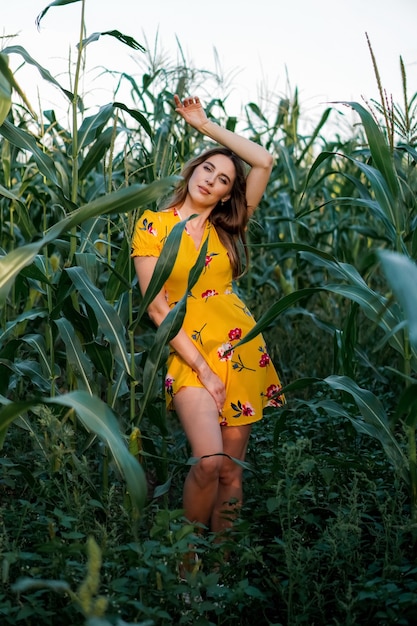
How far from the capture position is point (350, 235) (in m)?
6.64

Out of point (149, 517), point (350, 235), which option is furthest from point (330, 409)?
point (350, 235)

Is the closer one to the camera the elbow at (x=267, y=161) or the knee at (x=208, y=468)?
the knee at (x=208, y=468)

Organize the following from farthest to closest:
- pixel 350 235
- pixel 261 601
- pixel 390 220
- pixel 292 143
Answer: pixel 350 235 → pixel 292 143 → pixel 390 220 → pixel 261 601

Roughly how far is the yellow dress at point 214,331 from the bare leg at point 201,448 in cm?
6

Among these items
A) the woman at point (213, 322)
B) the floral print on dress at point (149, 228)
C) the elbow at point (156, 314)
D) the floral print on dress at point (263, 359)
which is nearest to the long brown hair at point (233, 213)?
the woman at point (213, 322)

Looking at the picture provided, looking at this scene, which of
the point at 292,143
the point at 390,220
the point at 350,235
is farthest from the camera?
the point at 350,235

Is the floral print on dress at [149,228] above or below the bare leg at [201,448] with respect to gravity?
above

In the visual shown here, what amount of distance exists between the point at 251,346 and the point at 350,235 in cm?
374

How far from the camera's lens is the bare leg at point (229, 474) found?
2.97 meters

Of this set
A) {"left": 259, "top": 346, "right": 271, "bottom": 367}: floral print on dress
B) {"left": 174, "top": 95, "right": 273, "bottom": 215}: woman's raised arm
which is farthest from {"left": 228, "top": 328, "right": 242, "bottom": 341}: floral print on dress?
{"left": 174, "top": 95, "right": 273, "bottom": 215}: woman's raised arm

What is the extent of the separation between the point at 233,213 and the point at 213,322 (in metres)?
0.50

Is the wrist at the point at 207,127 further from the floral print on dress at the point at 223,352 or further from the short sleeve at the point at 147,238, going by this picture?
the floral print on dress at the point at 223,352

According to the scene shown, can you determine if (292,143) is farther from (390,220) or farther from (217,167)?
(390,220)

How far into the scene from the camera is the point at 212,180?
3125 millimetres
